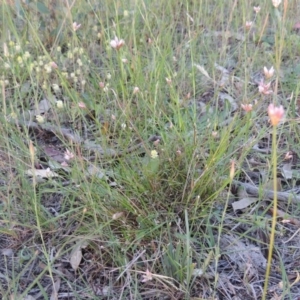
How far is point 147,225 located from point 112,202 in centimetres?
11

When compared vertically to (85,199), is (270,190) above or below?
below

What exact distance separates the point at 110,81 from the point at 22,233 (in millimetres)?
686

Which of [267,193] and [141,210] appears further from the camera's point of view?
[267,193]

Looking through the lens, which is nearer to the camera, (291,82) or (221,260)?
(221,260)

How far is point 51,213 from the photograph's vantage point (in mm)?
1215

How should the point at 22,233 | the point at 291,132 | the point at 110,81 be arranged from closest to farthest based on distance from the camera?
the point at 22,233
the point at 291,132
the point at 110,81

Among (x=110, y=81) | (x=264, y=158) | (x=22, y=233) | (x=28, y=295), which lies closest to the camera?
(x=28, y=295)

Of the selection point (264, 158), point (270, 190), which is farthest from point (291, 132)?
point (270, 190)

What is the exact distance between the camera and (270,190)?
1.23 meters

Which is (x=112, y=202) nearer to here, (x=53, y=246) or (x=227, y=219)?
(x=53, y=246)

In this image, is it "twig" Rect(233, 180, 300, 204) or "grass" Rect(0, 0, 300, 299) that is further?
"twig" Rect(233, 180, 300, 204)

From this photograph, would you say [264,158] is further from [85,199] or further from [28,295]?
[28,295]

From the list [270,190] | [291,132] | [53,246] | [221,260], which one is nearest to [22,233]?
[53,246]

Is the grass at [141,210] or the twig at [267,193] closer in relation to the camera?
the grass at [141,210]
